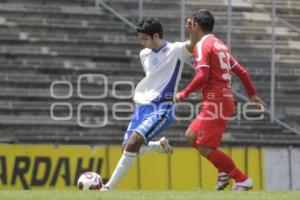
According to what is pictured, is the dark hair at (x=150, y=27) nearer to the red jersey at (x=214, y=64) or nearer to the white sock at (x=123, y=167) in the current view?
the red jersey at (x=214, y=64)

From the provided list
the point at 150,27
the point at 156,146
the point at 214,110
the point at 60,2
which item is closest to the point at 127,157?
the point at 156,146

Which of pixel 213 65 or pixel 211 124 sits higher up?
pixel 213 65

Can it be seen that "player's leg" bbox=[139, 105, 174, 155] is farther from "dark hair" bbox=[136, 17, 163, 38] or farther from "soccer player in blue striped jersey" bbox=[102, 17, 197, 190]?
"dark hair" bbox=[136, 17, 163, 38]

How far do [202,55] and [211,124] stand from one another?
651 millimetres

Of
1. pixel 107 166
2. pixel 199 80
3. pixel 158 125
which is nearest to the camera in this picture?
pixel 199 80

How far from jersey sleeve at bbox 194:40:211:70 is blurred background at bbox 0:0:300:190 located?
4317 mm

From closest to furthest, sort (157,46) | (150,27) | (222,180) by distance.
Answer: (222,180) → (150,27) → (157,46)

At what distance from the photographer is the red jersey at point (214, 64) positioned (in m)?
10.5

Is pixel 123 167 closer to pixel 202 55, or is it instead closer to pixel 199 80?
pixel 199 80

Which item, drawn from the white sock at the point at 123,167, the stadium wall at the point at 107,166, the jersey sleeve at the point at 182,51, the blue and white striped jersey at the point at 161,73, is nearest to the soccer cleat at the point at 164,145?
the blue and white striped jersey at the point at 161,73

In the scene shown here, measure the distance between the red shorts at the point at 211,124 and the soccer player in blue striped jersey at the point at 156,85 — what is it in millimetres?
481

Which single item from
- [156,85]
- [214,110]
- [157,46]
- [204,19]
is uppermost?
[204,19]

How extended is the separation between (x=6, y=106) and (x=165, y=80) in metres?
5.03

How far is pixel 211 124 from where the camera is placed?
412 inches
